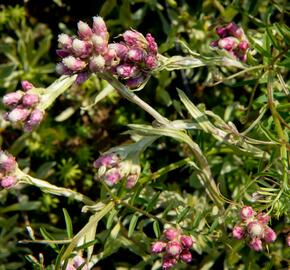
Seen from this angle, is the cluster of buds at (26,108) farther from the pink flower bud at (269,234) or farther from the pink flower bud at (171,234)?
the pink flower bud at (269,234)

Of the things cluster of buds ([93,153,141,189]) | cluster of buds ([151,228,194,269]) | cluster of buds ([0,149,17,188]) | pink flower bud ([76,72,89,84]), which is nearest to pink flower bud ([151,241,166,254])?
cluster of buds ([151,228,194,269])

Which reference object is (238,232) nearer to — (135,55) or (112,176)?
(112,176)

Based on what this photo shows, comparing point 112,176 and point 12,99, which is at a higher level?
point 12,99

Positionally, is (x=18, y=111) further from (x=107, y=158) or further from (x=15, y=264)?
(x=15, y=264)

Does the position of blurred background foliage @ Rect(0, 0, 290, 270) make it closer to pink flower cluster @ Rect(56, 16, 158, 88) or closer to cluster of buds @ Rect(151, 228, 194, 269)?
cluster of buds @ Rect(151, 228, 194, 269)

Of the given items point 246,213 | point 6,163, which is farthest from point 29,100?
point 246,213

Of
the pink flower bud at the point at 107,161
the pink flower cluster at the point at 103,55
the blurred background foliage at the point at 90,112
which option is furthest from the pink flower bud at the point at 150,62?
the blurred background foliage at the point at 90,112
